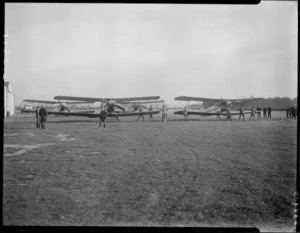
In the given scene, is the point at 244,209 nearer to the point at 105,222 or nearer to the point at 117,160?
the point at 105,222

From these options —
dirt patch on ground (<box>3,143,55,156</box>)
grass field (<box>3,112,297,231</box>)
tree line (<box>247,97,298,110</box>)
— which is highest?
tree line (<box>247,97,298,110</box>)

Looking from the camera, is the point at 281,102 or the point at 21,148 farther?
the point at 21,148

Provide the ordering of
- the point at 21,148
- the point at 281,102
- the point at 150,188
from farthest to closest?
the point at 21,148 < the point at 281,102 < the point at 150,188

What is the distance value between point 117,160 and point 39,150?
2.64 meters

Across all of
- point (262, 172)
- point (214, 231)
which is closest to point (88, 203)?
point (214, 231)

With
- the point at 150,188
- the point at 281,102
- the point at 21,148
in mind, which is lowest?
the point at 150,188

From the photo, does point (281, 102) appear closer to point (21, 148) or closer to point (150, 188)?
point (150, 188)

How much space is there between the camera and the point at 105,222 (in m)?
3.32

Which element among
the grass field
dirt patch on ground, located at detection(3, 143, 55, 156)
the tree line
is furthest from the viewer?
dirt patch on ground, located at detection(3, 143, 55, 156)

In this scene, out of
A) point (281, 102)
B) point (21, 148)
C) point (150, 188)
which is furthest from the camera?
point (21, 148)

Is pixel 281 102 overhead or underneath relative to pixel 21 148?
overhead

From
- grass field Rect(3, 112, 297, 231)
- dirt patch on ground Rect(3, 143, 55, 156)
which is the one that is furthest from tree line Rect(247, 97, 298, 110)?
dirt patch on ground Rect(3, 143, 55, 156)

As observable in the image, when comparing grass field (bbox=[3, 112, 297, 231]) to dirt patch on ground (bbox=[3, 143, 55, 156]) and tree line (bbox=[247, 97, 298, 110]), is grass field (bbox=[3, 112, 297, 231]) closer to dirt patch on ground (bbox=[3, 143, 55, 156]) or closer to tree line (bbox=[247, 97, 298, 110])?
dirt patch on ground (bbox=[3, 143, 55, 156])

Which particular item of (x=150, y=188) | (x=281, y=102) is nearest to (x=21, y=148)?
(x=150, y=188)
